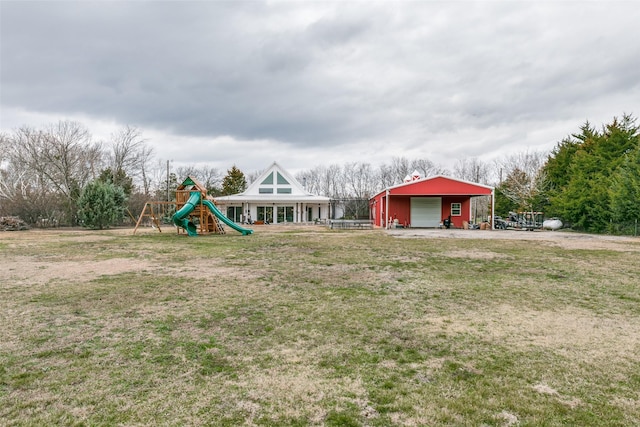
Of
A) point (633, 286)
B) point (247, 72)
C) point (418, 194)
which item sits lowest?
point (633, 286)

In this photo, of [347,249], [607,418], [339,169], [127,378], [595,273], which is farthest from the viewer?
[339,169]

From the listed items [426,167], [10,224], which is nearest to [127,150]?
[10,224]

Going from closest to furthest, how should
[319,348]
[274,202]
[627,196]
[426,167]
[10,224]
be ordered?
[319,348] < [627,196] < [10,224] < [274,202] < [426,167]

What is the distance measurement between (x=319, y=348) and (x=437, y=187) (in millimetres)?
22655

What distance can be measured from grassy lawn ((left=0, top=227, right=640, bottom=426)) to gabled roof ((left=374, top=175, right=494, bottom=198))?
1701 cm

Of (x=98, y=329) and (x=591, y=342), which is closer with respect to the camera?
(x=591, y=342)

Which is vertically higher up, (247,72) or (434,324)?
(247,72)

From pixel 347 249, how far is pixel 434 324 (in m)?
7.65

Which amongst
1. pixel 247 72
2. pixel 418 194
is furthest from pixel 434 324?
pixel 418 194

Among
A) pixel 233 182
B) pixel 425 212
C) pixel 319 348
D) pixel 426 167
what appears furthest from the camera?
pixel 426 167

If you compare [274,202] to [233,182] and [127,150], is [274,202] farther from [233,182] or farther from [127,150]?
[127,150]

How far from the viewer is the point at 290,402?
2604 millimetres

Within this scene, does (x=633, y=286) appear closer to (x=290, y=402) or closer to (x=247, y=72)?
(x=290, y=402)

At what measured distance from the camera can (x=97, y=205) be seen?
24484 mm
